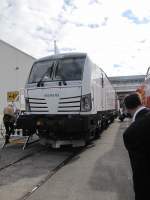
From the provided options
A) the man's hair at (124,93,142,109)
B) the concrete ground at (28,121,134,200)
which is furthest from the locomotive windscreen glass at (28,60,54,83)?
the man's hair at (124,93,142,109)

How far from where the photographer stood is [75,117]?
11719 mm

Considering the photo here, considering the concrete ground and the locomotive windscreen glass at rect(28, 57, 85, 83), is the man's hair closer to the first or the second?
the concrete ground

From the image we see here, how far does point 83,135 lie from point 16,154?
2243 mm

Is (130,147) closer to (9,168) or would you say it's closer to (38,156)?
(9,168)

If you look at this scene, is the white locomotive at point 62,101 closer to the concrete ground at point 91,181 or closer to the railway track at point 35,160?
the railway track at point 35,160

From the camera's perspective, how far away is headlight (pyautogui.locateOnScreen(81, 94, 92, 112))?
11.9 m

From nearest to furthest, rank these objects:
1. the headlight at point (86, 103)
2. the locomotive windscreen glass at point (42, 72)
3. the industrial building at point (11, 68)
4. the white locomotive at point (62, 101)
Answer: the white locomotive at point (62, 101)
the headlight at point (86, 103)
the locomotive windscreen glass at point (42, 72)
the industrial building at point (11, 68)

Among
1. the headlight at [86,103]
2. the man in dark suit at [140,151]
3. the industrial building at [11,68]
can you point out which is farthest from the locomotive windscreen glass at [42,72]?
the industrial building at [11,68]

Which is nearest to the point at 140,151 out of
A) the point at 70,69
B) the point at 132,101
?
the point at 132,101

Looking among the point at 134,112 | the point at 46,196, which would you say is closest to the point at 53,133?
the point at 46,196

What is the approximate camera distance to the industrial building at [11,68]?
36.2 m

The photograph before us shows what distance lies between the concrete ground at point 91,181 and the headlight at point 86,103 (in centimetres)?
171

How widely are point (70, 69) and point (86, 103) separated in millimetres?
1363

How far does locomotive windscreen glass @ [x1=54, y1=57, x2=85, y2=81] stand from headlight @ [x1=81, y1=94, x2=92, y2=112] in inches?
26.6
